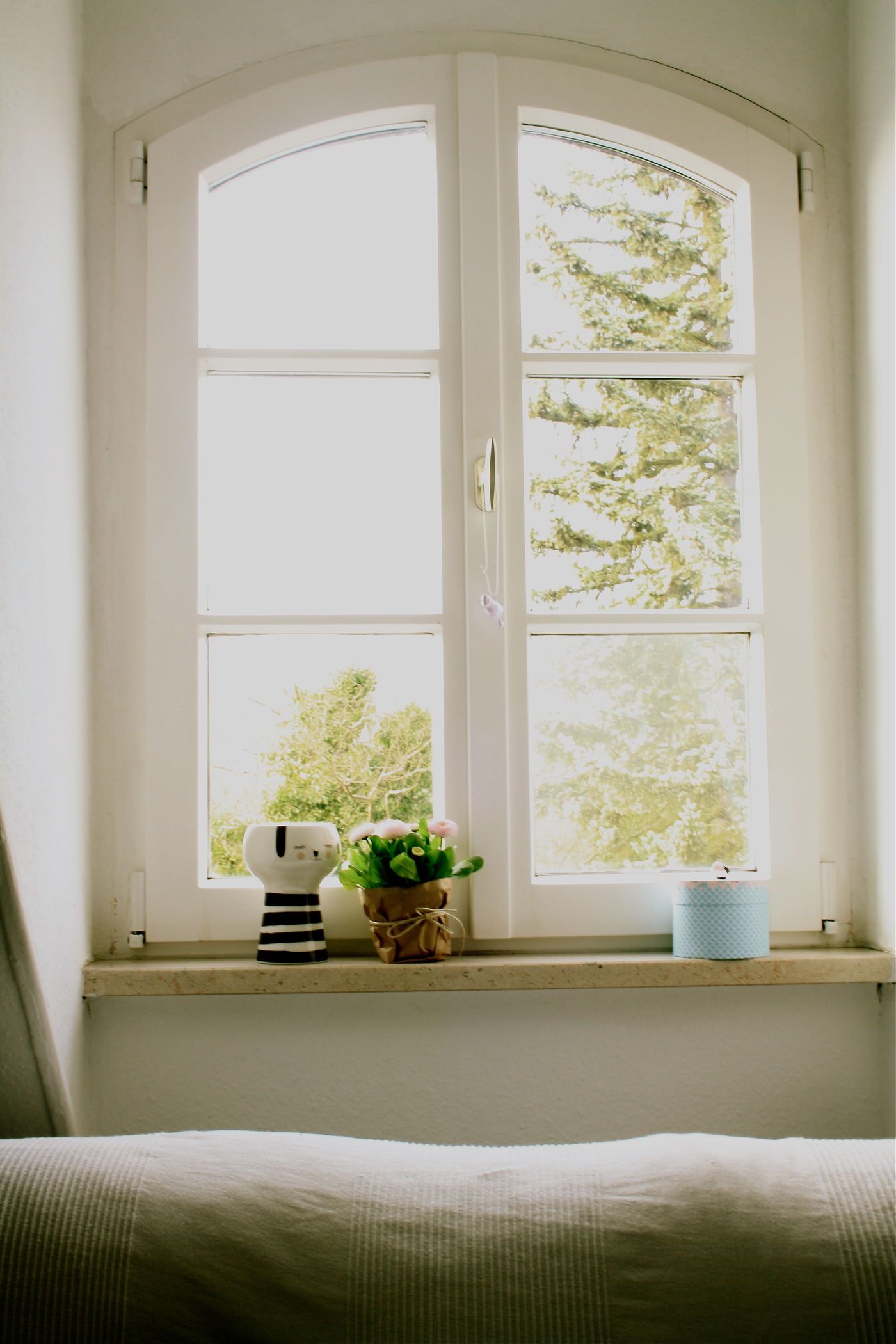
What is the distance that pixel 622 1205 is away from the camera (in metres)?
1.07

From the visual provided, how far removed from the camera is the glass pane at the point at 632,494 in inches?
73.2

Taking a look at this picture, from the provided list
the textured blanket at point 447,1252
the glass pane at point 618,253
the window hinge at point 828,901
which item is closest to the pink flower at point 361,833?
the textured blanket at point 447,1252

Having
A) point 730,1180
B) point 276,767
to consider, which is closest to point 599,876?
point 276,767

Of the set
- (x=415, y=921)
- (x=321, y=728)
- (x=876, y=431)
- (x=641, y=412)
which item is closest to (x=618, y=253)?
(x=641, y=412)

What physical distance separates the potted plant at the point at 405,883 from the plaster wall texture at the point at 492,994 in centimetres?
10

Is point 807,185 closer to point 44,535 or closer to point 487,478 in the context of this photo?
point 487,478

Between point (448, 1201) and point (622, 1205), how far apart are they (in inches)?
6.4

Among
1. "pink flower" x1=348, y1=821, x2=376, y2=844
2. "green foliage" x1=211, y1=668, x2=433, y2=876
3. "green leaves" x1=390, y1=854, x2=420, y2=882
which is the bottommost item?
"green leaves" x1=390, y1=854, x2=420, y2=882

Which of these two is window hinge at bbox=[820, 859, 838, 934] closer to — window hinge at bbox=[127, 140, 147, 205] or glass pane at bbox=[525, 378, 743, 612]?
glass pane at bbox=[525, 378, 743, 612]

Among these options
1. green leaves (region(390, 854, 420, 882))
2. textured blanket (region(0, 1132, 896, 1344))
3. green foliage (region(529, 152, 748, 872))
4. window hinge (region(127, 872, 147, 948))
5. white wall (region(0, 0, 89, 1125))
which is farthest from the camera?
green foliage (region(529, 152, 748, 872))

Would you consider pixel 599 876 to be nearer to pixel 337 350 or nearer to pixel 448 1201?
pixel 448 1201

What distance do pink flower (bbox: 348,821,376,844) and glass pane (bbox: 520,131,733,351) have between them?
2.69 ft

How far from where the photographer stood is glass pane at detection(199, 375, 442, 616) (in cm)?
183

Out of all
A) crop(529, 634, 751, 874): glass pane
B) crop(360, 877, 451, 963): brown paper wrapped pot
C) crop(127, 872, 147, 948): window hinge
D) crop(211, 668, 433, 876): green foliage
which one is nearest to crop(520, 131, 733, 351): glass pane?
crop(529, 634, 751, 874): glass pane
